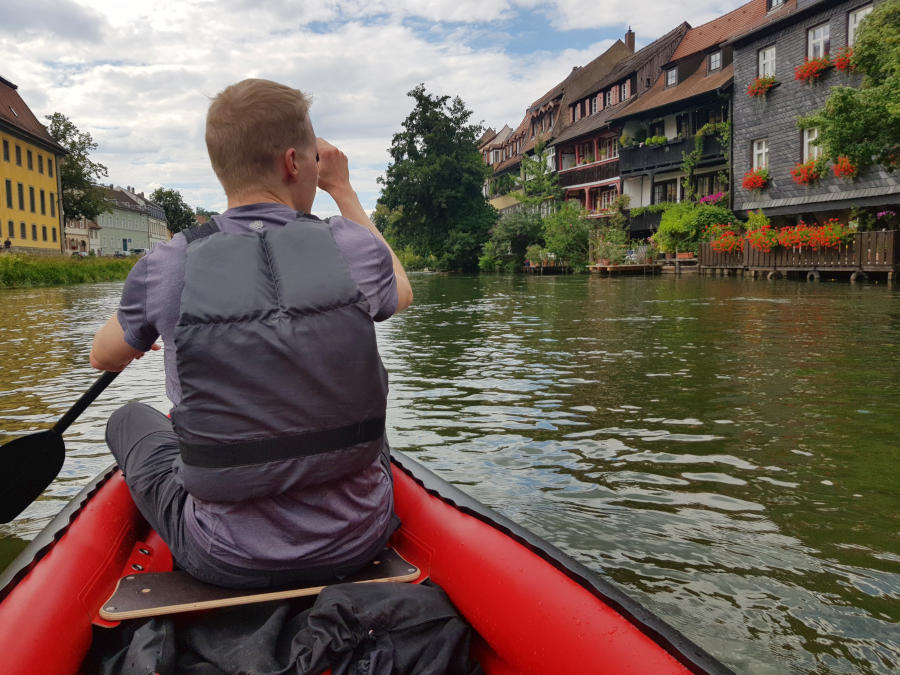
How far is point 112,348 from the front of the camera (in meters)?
2.20

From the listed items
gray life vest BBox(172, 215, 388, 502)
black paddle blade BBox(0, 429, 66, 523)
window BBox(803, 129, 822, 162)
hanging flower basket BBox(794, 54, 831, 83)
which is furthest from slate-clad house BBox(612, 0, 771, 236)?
gray life vest BBox(172, 215, 388, 502)

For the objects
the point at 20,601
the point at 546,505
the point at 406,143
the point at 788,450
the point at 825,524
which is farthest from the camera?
the point at 406,143

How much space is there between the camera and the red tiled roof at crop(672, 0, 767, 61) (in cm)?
3322

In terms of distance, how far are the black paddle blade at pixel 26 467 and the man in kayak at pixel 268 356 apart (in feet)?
4.38

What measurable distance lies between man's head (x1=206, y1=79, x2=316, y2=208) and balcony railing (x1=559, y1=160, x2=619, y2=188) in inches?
1614

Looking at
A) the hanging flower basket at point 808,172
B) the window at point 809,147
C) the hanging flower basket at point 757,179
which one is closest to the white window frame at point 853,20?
→ the window at point 809,147

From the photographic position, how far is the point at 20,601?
1.98 metres

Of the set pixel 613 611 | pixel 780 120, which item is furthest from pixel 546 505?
pixel 780 120

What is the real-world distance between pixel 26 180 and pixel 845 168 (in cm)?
4398

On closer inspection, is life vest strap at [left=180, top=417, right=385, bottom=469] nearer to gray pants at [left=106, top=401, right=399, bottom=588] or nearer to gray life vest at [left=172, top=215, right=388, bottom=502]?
gray life vest at [left=172, top=215, right=388, bottom=502]

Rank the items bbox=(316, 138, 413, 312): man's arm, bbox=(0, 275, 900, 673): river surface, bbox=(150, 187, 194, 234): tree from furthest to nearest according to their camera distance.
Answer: bbox=(150, 187, 194, 234): tree, bbox=(0, 275, 900, 673): river surface, bbox=(316, 138, 413, 312): man's arm

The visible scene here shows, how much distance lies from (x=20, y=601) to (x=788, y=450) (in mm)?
4239

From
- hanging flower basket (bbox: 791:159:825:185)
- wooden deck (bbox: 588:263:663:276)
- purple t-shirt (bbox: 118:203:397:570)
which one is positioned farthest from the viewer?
wooden deck (bbox: 588:263:663:276)

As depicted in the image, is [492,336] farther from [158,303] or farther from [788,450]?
[158,303]
